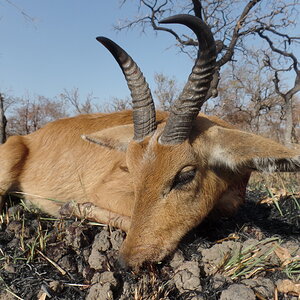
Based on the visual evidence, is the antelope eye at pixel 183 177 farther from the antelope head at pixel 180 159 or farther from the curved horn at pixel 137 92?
the curved horn at pixel 137 92

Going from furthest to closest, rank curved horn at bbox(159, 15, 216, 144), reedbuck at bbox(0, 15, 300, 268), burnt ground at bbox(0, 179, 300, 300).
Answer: curved horn at bbox(159, 15, 216, 144)
reedbuck at bbox(0, 15, 300, 268)
burnt ground at bbox(0, 179, 300, 300)

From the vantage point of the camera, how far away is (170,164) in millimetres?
2922

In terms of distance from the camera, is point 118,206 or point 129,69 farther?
point 118,206

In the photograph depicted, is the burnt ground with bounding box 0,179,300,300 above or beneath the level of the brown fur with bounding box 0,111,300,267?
beneath

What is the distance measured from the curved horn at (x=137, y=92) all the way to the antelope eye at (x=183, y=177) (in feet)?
2.00

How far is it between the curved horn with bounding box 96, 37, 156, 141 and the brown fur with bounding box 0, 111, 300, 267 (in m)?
0.14

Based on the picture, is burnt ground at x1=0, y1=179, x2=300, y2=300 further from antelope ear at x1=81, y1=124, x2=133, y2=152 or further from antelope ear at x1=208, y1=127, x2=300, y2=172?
antelope ear at x1=81, y1=124, x2=133, y2=152

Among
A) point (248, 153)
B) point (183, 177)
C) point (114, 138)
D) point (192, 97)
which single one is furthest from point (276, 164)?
point (114, 138)

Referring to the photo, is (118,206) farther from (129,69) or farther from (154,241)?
(129,69)

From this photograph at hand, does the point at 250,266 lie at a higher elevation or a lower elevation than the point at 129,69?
lower

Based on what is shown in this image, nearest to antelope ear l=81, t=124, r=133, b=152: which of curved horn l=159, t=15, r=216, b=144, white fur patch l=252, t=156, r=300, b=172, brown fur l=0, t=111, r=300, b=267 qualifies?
brown fur l=0, t=111, r=300, b=267

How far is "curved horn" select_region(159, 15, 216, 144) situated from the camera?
2963mm

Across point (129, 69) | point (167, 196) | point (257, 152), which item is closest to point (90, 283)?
point (167, 196)

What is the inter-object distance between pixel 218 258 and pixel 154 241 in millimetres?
632
